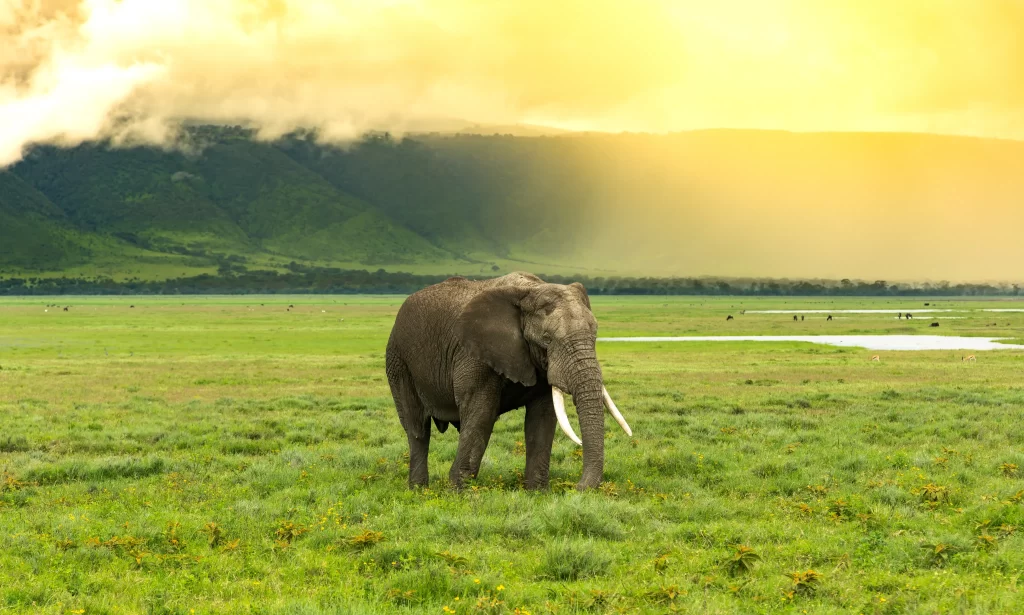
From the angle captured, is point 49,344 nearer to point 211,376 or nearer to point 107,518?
point 211,376

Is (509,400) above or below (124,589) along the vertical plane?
above

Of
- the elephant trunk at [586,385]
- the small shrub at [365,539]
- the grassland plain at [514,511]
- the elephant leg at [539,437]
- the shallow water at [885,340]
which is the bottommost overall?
the shallow water at [885,340]

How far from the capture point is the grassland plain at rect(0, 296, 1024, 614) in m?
10.9

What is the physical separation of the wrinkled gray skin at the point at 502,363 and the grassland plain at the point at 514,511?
78 centimetres

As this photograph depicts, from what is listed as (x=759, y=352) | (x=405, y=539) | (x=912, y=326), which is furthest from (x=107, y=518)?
(x=912, y=326)

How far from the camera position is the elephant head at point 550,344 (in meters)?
15.0

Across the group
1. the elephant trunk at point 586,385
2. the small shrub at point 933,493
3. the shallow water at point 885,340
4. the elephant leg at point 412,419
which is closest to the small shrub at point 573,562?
the elephant trunk at point 586,385

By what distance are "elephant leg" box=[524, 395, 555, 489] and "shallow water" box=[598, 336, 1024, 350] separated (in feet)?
176

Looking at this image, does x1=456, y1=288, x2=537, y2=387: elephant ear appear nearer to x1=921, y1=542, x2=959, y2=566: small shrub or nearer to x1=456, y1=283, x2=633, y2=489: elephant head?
x1=456, y1=283, x2=633, y2=489: elephant head

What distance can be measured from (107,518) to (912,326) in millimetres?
95045

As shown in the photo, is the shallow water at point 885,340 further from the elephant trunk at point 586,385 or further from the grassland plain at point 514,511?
the elephant trunk at point 586,385

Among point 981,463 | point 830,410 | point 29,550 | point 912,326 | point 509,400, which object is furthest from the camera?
point 912,326

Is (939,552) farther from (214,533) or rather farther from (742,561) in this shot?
(214,533)

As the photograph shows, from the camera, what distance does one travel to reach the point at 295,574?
11703 millimetres
